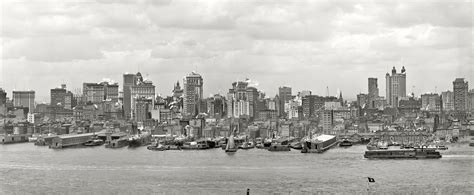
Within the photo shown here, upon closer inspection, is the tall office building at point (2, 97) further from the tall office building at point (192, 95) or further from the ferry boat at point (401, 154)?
the ferry boat at point (401, 154)

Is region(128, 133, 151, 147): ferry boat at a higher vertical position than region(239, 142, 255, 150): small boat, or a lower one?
higher

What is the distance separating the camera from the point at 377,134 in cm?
9625

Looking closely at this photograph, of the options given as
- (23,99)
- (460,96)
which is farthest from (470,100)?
(23,99)

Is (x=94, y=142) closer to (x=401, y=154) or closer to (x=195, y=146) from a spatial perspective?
(x=195, y=146)

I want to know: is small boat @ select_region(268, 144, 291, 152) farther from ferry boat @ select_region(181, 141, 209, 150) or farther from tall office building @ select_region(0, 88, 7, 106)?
tall office building @ select_region(0, 88, 7, 106)

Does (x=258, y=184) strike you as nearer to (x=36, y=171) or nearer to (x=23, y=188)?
(x=23, y=188)

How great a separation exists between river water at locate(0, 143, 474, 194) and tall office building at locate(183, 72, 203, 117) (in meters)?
77.9

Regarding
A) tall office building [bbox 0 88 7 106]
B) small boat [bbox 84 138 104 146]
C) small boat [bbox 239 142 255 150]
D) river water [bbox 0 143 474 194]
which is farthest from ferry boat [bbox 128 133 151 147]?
tall office building [bbox 0 88 7 106]

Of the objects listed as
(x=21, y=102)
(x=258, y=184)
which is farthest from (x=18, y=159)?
(x=21, y=102)

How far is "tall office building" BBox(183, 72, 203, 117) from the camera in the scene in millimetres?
138663

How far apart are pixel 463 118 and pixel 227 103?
41.6 metres

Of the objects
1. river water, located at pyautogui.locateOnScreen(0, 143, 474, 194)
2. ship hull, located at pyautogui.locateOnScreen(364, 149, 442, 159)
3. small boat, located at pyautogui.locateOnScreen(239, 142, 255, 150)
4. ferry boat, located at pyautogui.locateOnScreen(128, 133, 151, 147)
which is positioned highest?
ferry boat, located at pyautogui.locateOnScreen(128, 133, 151, 147)

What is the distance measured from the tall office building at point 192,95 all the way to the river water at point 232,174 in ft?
256

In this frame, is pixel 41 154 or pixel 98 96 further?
pixel 98 96
